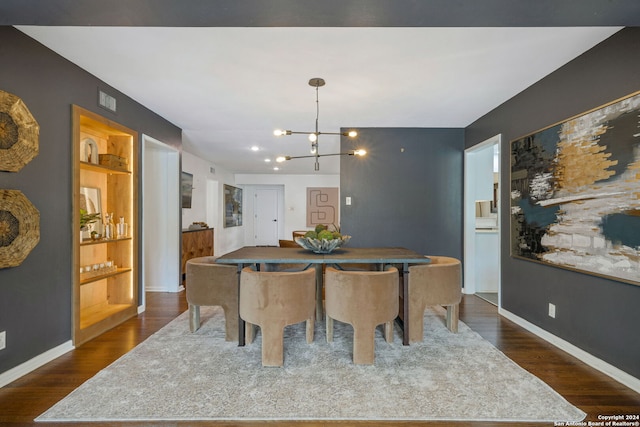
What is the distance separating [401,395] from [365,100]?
2811 mm

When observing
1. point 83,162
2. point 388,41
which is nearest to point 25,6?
point 83,162

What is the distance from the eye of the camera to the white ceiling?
217 centimetres

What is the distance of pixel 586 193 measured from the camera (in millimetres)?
2383

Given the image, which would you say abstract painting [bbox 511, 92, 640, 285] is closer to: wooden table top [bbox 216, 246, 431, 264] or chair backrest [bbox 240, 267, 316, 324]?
wooden table top [bbox 216, 246, 431, 264]

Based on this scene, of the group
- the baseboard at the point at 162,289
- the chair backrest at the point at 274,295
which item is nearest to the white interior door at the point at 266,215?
the baseboard at the point at 162,289

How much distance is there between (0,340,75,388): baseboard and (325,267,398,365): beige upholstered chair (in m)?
2.24

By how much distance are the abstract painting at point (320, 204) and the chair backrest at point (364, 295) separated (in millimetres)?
7509

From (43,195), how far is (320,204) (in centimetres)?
782

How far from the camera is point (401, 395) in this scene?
6.30ft

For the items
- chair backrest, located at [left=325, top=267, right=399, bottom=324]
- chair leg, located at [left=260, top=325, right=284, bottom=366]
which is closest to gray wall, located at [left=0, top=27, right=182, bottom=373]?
chair leg, located at [left=260, top=325, right=284, bottom=366]

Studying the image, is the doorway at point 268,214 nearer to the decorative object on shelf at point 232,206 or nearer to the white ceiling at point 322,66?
the decorative object on shelf at point 232,206

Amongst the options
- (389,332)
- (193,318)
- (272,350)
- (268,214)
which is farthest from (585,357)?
(268,214)

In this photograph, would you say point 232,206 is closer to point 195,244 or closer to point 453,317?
point 195,244

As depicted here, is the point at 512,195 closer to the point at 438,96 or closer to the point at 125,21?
the point at 438,96
